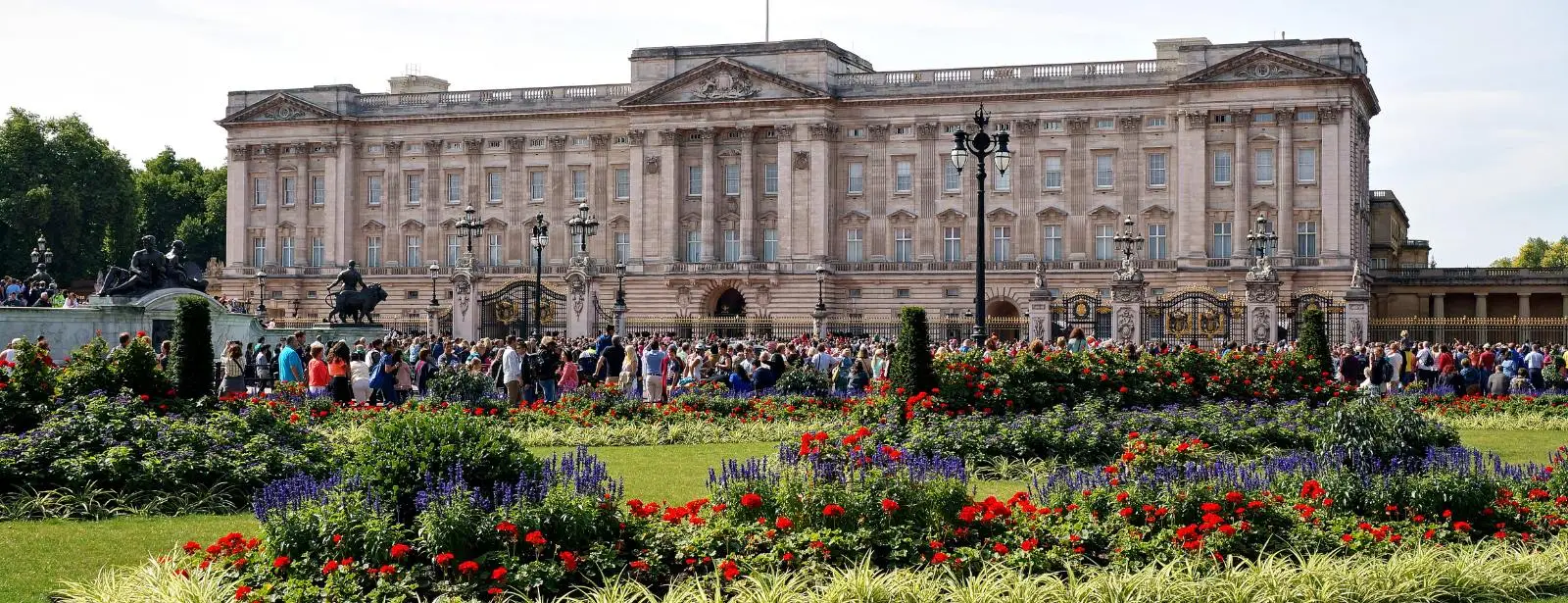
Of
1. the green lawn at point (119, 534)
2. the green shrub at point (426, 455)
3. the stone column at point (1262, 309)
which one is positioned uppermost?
the stone column at point (1262, 309)

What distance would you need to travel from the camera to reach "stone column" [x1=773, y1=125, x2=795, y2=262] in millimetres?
65875

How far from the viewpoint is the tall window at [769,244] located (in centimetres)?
6719

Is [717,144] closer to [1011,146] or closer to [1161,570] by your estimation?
[1011,146]

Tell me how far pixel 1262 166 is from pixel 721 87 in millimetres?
21364

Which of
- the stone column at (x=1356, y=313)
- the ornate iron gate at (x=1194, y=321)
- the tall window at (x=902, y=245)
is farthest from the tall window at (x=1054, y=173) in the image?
the stone column at (x=1356, y=313)

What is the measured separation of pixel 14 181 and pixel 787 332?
40.2 m

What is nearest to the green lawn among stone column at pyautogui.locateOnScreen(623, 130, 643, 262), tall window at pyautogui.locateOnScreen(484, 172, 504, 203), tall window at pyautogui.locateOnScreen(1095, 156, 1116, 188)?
tall window at pyautogui.locateOnScreen(1095, 156, 1116, 188)

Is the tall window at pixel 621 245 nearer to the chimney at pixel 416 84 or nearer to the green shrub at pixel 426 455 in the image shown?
the chimney at pixel 416 84

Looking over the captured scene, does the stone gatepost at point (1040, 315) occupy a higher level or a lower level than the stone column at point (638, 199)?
lower

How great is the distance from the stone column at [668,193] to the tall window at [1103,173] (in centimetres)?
1690

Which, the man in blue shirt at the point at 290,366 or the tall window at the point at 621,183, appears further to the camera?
the tall window at the point at 621,183

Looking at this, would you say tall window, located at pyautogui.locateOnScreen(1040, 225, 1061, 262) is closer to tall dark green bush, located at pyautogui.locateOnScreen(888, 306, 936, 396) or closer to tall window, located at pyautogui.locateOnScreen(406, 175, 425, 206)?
tall window, located at pyautogui.locateOnScreen(406, 175, 425, 206)

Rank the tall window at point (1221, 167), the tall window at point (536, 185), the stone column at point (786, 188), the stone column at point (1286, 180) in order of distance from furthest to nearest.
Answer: the tall window at point (536, 185) < the stone column at point (786, 188) < the tall window at point (1221, 167) < the stone column at point (1286, 180)

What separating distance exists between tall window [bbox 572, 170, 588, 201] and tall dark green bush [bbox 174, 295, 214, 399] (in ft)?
164
